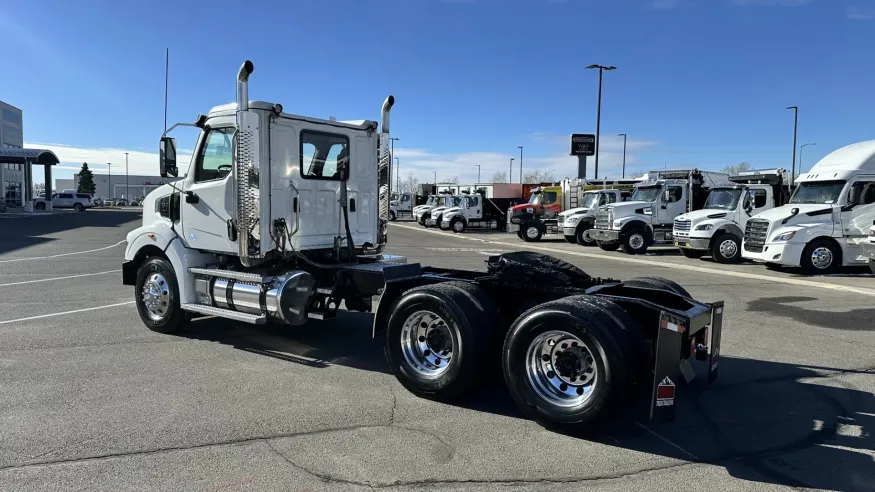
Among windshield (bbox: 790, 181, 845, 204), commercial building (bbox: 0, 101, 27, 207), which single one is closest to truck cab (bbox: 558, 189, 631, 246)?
windshield (bbox: 790, 181, 845, 204)

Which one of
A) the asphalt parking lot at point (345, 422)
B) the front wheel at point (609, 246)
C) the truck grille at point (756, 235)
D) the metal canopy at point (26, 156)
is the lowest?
the asphalt parking lot at point (345, 422)

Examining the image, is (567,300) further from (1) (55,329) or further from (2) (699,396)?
(1) (55,329)

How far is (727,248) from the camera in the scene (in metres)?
18.5

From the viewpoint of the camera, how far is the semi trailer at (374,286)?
4.51 meters

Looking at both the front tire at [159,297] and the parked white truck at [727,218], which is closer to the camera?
the front tire at [159,297]

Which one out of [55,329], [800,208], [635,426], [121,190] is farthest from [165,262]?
[121,190]

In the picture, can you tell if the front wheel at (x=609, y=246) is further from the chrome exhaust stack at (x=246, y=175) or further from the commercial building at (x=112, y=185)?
the commercial building at (x=112, y=185)

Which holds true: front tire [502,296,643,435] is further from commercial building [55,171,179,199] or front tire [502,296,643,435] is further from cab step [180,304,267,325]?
commercial building [55,171,179,199]

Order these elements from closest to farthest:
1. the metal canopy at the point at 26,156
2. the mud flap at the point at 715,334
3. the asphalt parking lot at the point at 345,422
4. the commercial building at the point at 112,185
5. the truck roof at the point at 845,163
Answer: the asphalt parking lot at the point at 345,422, the mud flap at the point at 715,334, the truck roof at the point at 845,163, the metal canopy at the point at 26,156, the commercial building at the point at 112,185

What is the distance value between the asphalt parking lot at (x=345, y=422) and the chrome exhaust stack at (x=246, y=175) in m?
1.26

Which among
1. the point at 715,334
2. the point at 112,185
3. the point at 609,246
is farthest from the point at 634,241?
the point at 112,185

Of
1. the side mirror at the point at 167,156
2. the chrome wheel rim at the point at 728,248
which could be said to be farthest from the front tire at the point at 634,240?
the side mirror at the point at 167,156

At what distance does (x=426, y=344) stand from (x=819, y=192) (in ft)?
48.6

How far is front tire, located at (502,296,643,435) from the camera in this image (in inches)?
169
